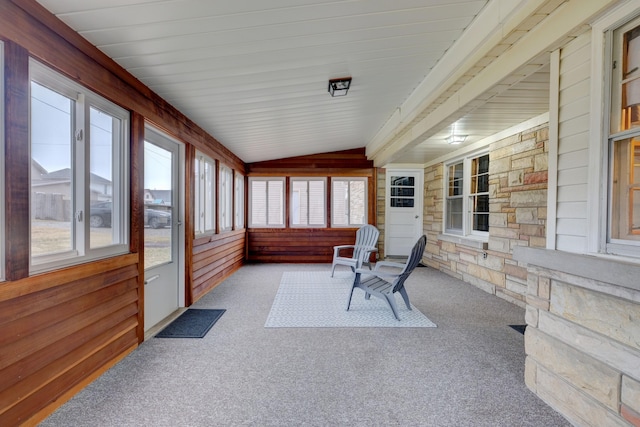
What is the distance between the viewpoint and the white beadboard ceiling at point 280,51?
5.71ft

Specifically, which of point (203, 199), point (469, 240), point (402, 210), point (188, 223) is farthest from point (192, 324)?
point (402, 210)

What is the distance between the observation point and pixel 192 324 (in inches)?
119

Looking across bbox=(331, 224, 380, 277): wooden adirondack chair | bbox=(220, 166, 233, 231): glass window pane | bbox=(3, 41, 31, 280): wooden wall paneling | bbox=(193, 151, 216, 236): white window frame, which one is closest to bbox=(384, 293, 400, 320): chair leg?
bbox=(331, 224, 380, 277): wooden adirondack chair

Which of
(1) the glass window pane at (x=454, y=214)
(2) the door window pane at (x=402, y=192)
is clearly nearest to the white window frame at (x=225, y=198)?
(2) the door window pane at (x=402, y=192)

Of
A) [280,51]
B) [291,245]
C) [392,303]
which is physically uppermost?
[280,51]

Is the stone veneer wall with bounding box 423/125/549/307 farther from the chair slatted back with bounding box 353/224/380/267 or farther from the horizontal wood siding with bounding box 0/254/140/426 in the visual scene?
the horizontal wood siding with bounding box 0/254/140/426

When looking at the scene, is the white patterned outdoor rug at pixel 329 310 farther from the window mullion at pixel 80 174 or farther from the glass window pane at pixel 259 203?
the glass window pane at pixel 259 203

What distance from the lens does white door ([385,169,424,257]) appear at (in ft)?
22.6

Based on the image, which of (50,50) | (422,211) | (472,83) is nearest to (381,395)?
(472,83)

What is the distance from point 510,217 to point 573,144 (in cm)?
251

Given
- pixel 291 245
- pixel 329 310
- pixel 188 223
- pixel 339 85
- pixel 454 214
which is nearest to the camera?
pixel 339 85

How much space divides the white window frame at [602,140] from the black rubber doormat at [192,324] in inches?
114

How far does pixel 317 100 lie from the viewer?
342cm

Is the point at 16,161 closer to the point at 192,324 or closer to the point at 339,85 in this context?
the point at 192,324
